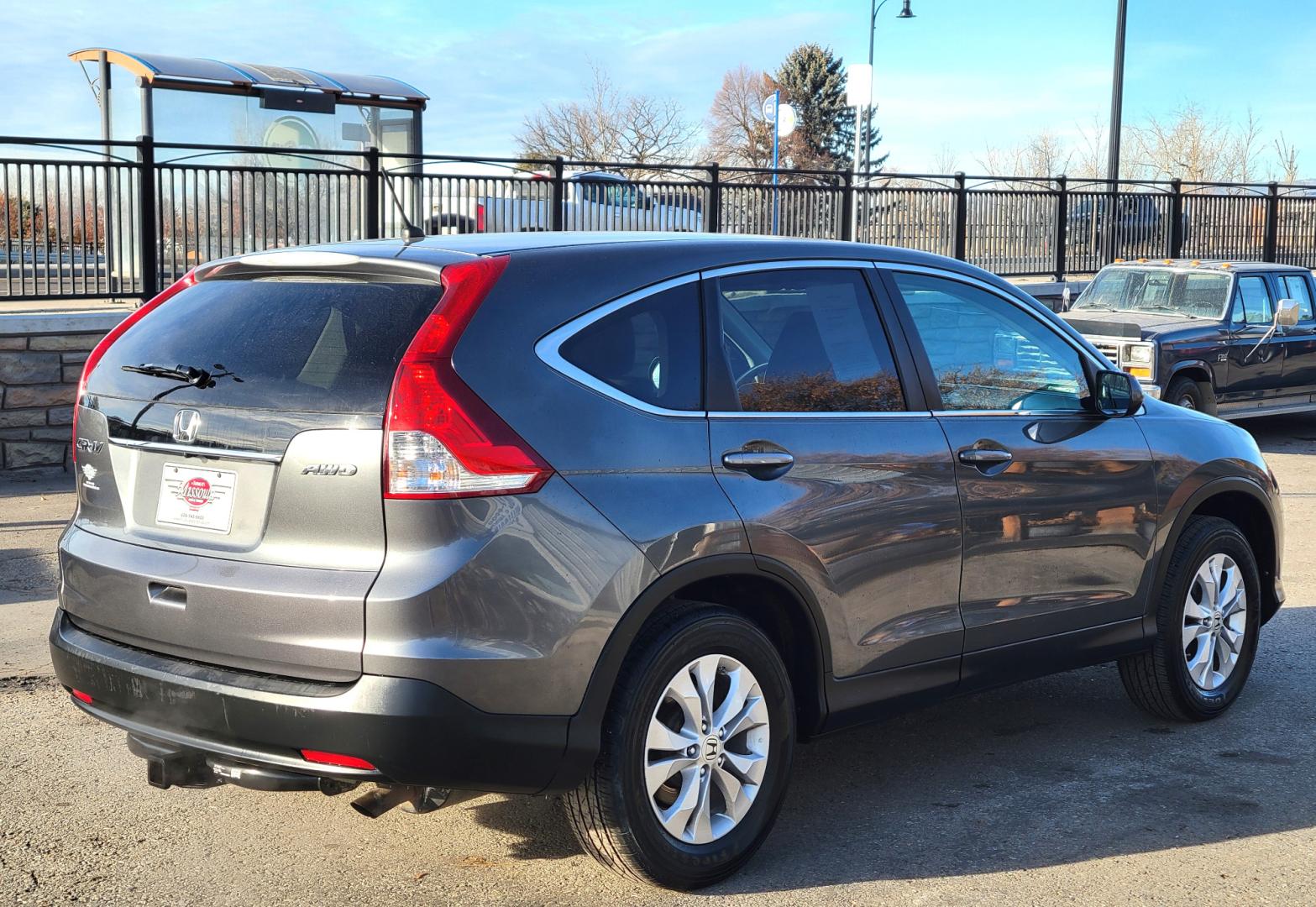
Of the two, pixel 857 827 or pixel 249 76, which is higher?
pixel 249 76

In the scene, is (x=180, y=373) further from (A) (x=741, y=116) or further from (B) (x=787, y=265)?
(A) (x=741, y=116)

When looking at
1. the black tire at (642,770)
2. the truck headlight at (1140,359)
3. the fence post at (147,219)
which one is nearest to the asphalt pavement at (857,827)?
the black tire at (642,770)

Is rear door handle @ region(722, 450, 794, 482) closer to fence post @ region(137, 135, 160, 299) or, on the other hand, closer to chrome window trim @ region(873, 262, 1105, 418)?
chrome window trim @ region(873, 262, 1105, 418)

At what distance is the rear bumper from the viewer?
3303mm

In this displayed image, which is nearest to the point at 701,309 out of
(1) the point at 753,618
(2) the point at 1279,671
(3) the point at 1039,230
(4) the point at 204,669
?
(1) the point at 753,618

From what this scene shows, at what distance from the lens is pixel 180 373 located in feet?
12.3

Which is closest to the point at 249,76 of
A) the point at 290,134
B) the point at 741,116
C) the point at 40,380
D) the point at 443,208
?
the point at 290,134

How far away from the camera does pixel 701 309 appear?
13.0 ft

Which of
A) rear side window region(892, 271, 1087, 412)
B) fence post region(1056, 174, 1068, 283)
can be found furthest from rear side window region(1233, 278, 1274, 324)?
rear side window region(892, 271, 1087, 412)

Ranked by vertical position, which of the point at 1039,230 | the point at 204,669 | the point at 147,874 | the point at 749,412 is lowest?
the point at 147,874

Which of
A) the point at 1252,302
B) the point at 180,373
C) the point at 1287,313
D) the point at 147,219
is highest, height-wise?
the point at 147,219

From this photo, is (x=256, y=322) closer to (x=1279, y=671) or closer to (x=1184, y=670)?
(x=1184, y=670)

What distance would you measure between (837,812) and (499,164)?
34.8 ft

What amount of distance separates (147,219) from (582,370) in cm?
920
